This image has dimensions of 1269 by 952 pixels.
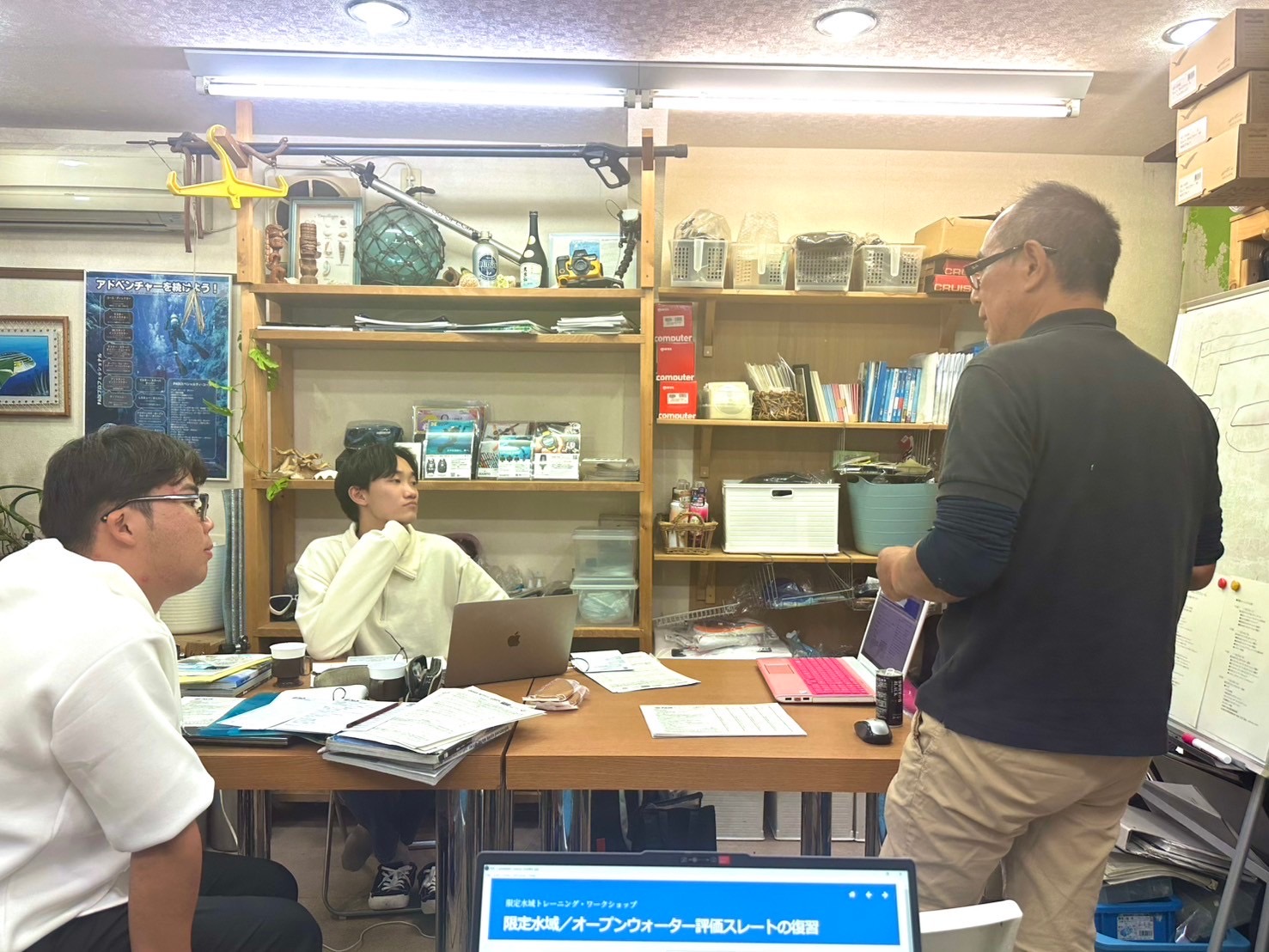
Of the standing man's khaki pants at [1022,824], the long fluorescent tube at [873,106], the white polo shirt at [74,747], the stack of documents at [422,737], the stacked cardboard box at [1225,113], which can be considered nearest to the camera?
the white polo shirt at [74,747]

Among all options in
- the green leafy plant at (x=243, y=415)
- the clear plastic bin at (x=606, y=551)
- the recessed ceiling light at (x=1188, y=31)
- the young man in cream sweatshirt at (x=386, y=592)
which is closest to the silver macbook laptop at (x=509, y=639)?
the young man in cream sweatshirt at (x=386, y=592)

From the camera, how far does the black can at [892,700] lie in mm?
1757

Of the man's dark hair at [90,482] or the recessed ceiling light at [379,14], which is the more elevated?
the recessed ceiling light at [379,14]

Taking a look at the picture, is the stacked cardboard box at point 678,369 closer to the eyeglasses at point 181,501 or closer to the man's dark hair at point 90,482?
the eyeglasses at point 181,501

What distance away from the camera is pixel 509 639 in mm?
1986

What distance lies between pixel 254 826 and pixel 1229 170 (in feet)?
9.11

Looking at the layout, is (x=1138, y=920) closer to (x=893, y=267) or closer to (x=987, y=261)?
(x=987, y=261)

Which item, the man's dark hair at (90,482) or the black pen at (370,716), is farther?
the black pen at (370,716)

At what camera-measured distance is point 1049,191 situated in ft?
4.42

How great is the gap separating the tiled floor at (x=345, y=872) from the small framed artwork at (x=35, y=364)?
1855 millimetres

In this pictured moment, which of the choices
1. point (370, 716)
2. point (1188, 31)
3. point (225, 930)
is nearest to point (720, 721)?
point (370, 716)

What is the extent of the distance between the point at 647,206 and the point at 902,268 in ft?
3.19

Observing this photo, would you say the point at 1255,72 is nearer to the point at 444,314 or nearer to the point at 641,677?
the point at 641,677

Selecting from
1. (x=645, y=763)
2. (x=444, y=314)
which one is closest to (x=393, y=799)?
(x=645, y=763)
